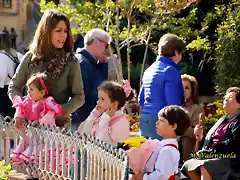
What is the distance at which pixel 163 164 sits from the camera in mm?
6168

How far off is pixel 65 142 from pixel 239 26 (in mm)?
7096

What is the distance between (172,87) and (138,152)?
1724mm

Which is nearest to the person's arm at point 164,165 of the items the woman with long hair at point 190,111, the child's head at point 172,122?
the child's head at point 172,122

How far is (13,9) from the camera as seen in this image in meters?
24.2

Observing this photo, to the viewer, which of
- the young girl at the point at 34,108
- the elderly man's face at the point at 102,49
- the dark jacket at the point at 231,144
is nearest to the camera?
the young girl at the point at 34,108

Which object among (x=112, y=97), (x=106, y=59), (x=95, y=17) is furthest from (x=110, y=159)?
(x=95, y=17)

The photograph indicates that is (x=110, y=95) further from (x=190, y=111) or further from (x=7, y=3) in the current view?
(x=7, y=3)

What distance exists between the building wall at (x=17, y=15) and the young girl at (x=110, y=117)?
16878 millimetres

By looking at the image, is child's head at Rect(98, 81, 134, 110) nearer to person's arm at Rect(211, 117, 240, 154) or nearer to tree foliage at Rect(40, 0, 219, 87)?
person's arm at Rect(211, 117, 240, 154)

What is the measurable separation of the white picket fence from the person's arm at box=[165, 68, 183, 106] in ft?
5.09

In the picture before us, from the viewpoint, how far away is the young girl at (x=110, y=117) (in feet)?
23.1

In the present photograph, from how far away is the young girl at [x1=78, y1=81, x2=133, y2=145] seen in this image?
704 cm

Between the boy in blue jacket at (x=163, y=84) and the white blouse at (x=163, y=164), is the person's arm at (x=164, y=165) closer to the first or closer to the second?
the white blouse at (x=163, y=164)

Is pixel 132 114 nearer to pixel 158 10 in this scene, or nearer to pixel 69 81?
pixel 158 10
